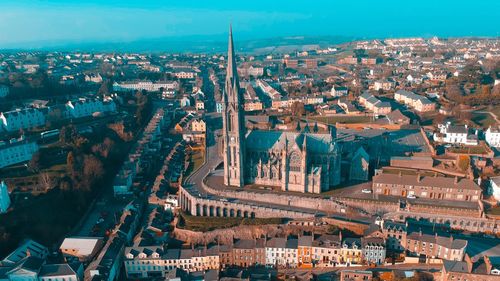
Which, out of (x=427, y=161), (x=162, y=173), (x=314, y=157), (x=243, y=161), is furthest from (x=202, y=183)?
(x=427, y=161)

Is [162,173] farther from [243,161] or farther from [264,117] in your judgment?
[264,117]

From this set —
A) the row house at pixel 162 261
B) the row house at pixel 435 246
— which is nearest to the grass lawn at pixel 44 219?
the row house at pixel 162 261

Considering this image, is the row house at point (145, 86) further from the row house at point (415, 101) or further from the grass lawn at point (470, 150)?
the grass lawn at point (470, 150)

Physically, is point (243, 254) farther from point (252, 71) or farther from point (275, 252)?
point (252, 71)

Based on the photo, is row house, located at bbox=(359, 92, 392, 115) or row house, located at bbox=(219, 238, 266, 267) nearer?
row house, located at bbox=(219, 238, 266, 267)

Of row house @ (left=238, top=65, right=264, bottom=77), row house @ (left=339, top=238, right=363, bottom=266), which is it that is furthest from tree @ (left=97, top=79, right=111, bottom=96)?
row house @ (left=339, top=238, right=363, bottom=266)

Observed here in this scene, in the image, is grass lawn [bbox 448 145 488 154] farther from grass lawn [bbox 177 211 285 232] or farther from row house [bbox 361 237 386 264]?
grass lawn [bbox 177 211 285 232]

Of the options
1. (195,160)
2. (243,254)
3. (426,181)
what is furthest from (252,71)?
(243,254)

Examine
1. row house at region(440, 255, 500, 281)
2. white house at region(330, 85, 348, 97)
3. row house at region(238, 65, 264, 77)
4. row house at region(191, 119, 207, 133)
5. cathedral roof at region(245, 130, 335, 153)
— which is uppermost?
row house at region(238, 65, 264, 77)
